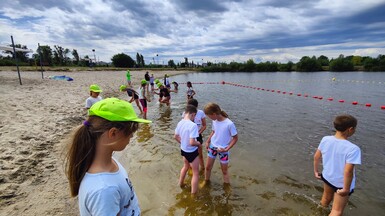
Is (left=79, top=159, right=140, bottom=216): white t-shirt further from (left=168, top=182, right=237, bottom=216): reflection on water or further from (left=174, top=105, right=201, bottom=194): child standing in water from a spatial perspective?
(left=168, top=182, right=237, bottom=216): reflection on water

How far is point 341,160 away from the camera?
340cm

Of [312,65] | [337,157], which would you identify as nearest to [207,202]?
[337,157]

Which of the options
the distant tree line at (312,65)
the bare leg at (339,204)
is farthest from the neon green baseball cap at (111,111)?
the distant tree line at (312,65)

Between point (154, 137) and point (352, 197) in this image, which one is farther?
point (154, 137)

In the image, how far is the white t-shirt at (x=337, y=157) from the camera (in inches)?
128

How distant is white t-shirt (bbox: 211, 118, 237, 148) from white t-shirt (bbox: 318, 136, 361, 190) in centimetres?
167

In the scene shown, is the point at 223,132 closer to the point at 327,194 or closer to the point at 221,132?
the point at 221,132

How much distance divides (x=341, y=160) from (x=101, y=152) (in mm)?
3542

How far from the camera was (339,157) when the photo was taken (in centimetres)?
342

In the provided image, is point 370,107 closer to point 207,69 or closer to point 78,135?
point 78,135

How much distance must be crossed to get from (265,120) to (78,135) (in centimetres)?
1229

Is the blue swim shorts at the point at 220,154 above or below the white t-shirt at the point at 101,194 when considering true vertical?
below

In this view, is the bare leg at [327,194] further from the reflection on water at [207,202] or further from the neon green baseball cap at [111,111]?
the neon green baseball cap at [111,111]

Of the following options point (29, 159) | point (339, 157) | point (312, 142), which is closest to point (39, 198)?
point (29, 159)
